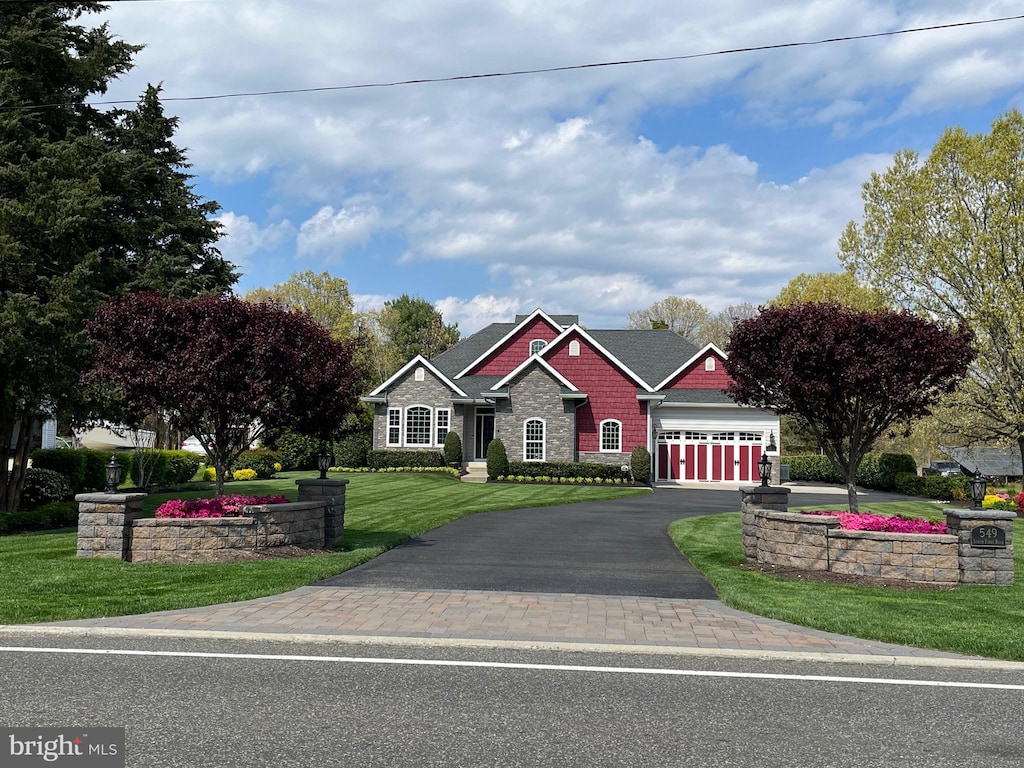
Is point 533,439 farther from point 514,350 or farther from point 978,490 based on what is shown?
point 978,490

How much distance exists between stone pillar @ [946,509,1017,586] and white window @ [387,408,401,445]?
3257 centimetres

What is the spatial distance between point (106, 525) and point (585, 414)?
2943 centimetres

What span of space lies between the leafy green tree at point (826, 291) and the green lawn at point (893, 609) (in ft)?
71.5

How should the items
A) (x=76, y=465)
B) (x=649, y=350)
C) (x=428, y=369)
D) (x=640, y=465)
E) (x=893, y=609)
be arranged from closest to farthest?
1. (x=893, y=609)
2. (x=76, y=465)
3. (x=640, y=465)
4. (x=428, y=369)
5. (x=649, y=350)

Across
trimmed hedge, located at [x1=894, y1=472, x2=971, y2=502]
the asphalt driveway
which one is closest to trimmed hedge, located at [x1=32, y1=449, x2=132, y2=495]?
the asphalt driveway

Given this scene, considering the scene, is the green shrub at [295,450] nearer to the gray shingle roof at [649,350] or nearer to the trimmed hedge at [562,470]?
the trimmed hedge at [562,470]

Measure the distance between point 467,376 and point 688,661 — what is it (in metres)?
37.6

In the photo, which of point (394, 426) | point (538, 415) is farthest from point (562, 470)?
point (394, 426)

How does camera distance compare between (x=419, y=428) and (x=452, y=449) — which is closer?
(x=452, y=449)

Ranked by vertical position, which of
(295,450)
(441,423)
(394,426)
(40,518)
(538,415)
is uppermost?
(538,415)

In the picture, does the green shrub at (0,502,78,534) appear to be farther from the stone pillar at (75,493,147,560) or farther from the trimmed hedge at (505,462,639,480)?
the trimmed hedge at (505,462,639,480)

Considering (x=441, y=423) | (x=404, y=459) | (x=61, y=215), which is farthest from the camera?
(x=441, y=423)

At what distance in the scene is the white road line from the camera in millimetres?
7391

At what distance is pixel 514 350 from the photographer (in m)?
45.5
